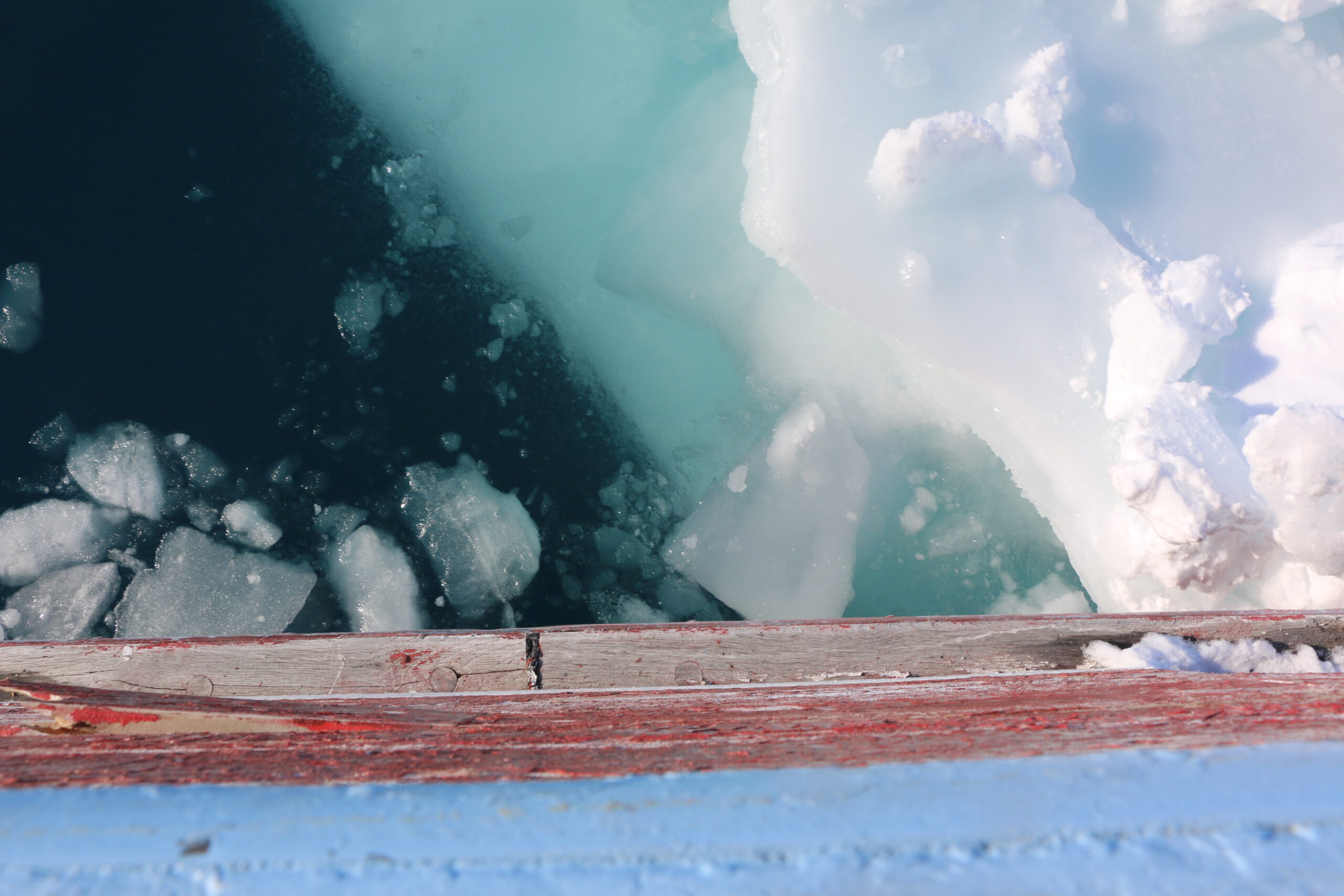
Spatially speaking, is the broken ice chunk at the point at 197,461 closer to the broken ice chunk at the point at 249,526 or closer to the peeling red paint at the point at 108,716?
the broken ice chunk at the point at 249,526

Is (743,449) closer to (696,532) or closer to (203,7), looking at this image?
(696,532)

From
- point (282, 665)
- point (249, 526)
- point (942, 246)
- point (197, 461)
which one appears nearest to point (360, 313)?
point (197, 461)

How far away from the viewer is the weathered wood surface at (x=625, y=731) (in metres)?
0.59

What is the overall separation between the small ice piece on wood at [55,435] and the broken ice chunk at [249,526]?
24.5 inches

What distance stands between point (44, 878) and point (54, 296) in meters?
3.08

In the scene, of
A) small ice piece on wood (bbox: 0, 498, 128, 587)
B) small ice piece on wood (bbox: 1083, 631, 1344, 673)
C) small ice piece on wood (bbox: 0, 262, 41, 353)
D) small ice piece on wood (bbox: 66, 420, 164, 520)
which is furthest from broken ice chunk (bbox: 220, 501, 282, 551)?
small ice piece on wood (bbox: 1083, 631, 1344, 673)

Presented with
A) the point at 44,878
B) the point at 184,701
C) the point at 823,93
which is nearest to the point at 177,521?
the point at 184,701

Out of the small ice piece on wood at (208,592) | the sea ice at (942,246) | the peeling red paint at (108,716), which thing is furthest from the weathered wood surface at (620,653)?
the small ice piece on wood at (208,592)

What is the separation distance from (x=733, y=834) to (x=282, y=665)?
1.35 m

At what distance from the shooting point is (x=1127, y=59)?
8.54 feet

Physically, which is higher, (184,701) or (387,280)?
(387,280)

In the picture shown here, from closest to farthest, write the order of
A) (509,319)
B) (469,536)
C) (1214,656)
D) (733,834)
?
(733,834)
(1214,656)
(469,536)
(509,319)

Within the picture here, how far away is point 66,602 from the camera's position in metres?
2.47

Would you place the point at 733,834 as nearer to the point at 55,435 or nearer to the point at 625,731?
the point at 625,731
